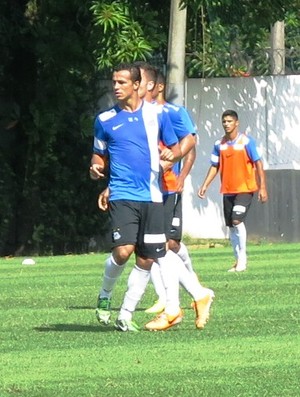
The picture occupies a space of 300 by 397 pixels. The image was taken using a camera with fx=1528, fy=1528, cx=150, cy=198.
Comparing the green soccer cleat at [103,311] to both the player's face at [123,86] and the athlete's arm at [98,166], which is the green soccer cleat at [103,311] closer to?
the athlete's arm at [98,166]

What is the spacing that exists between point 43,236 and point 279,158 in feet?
15.4

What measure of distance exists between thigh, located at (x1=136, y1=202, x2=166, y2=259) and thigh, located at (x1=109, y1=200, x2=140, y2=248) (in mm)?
47

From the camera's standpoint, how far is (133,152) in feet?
36.2

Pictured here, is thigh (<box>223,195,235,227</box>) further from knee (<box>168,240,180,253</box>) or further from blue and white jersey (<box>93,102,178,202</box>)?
blue and white jersey (<box>93,102,178,202</box>)

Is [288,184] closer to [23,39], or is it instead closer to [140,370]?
[23,39]

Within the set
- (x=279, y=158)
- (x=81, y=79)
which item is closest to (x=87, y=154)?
(x=81, y=79)

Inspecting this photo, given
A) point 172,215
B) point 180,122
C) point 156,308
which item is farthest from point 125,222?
point 156,308

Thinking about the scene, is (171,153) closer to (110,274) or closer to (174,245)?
(110,274)

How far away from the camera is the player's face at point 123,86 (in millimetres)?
10945

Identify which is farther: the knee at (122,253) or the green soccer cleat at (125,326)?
the green soccer cleat at (125,326)

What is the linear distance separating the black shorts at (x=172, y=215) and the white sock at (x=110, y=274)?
451 mm

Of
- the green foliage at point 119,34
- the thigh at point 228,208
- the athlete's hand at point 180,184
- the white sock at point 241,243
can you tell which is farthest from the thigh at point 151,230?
the green foliage at point 119,34

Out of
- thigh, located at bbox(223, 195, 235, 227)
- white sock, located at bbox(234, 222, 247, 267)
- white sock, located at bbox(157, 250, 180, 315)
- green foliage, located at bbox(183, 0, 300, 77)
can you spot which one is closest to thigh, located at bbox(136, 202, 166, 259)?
white sock, located at bbox(157, 250, 180, 315)

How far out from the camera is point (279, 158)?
28.7 metres
